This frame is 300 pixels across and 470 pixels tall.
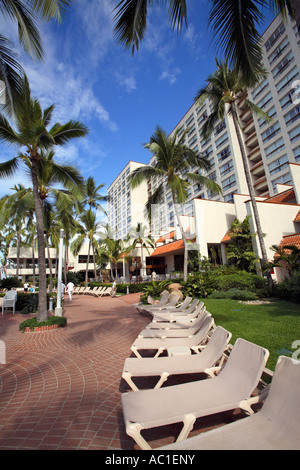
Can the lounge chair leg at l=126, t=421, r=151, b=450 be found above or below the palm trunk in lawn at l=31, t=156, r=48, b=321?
below

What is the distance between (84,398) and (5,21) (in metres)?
7.95

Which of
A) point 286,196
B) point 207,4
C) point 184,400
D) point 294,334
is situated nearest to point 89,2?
point 207,4

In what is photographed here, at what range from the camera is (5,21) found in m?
4.99

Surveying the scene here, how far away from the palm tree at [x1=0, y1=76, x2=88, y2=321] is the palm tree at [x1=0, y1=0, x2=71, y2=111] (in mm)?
1801

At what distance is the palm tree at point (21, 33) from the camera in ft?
15.0

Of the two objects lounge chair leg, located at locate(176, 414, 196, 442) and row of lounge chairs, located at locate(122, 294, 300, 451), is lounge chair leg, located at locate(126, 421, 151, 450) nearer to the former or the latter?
row of lounge chairs, located at locate(122, 294, 300, 451)

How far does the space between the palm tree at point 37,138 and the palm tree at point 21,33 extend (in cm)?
180

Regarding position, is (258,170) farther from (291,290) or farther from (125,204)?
(125,204)

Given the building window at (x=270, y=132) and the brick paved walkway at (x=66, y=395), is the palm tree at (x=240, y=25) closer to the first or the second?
the brick paved walkway at (x=66, y=395)

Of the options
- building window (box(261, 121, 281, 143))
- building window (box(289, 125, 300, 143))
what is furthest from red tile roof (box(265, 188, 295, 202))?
building window (box(261, 121, 281, 143))

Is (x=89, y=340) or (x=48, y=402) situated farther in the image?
(x=89, y=340)

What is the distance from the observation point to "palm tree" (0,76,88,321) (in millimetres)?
7805

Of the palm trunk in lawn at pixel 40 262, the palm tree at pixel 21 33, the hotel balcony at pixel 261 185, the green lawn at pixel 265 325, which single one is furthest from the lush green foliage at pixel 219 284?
the hotel balcony at pixel 261 185

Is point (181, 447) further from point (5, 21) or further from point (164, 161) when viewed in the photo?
point (164, 161)
